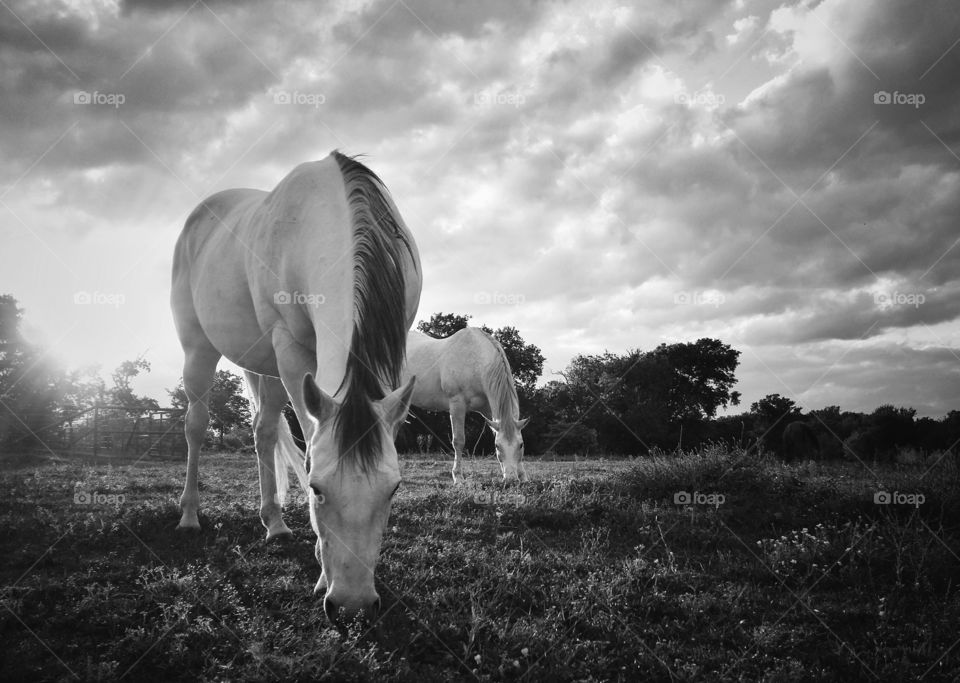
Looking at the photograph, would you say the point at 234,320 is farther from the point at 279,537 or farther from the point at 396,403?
the point at 396,403

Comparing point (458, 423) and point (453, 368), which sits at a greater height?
point (453, 368)

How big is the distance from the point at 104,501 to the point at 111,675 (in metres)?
5.46

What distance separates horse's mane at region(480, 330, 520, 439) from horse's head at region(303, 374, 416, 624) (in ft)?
25.9

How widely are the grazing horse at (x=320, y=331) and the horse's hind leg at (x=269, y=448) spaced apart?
0.01 metres

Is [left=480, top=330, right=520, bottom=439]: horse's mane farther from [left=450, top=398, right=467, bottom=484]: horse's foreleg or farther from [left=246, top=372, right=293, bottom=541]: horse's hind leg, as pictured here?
[left=246, top=372, right=293, bottom=541]: horse's hind leg

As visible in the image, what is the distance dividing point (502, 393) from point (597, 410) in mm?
19756

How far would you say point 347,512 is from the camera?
8.48 feet

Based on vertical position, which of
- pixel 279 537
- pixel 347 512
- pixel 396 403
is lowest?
pixel 279 537

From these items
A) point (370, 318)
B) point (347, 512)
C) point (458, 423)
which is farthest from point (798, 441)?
point (347, 512)

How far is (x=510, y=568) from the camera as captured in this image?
4.04 metres

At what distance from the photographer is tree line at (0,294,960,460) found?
45.8ft

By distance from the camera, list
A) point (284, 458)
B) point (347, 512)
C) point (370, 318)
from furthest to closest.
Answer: point (284, 458)
point (370, 318)
point (347, 512)

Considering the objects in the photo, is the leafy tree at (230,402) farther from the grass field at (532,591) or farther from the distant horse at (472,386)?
the grass field at (532,591)

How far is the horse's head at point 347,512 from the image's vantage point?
2557mm
